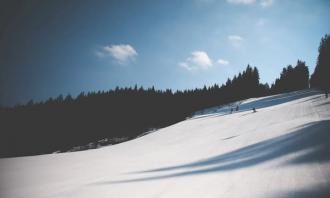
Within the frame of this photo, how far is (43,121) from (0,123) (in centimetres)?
1689

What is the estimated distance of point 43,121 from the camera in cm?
6950

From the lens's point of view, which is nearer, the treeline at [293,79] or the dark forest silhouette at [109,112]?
the dark forest silhouette at [109,112]

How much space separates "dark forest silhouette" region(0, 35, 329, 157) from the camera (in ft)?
191

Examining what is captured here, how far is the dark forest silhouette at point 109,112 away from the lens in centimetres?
5812

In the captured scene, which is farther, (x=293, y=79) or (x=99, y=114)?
(x=293, y=79)

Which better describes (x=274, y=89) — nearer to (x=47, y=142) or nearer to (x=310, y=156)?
(x=310, y=156)

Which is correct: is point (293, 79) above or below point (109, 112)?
above

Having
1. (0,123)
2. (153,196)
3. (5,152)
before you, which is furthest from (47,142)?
(153,196)

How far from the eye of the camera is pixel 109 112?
234 feet

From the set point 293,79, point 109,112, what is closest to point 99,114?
point 109,112

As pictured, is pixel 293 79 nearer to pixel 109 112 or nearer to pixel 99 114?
pixel 109 112

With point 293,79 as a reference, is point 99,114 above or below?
below

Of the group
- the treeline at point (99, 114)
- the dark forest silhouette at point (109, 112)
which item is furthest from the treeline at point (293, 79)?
the treeline at point (99, 114)

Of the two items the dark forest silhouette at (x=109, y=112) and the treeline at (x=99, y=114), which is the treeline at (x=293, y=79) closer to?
the dark forest silhouette at (x=109, y=112)
